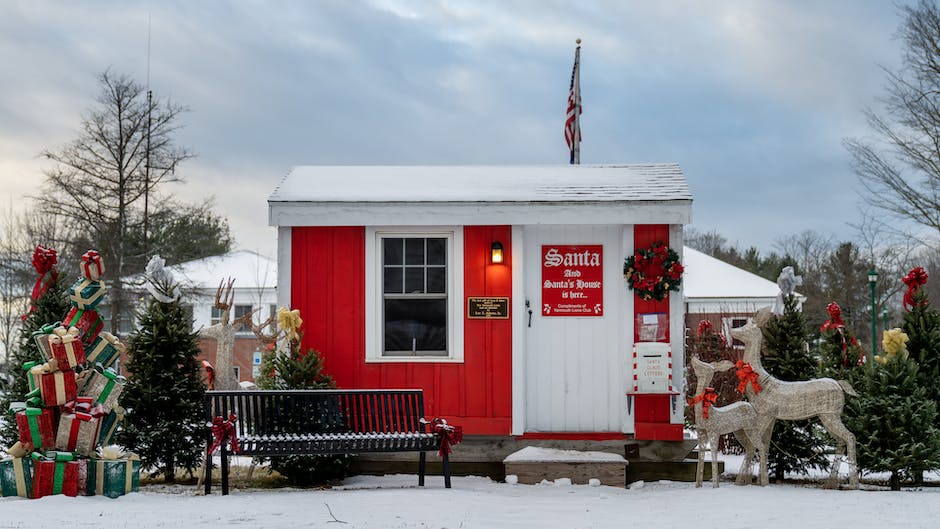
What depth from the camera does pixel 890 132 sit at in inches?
910

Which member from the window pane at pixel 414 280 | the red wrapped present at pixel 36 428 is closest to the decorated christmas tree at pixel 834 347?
the window pane at pixel 414 280

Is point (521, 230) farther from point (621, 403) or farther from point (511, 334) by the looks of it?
point (621, 403)

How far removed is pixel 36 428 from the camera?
27.1 ft

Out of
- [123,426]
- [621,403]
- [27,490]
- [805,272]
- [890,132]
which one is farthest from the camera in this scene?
[805,272]

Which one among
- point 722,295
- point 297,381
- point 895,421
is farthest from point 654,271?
point 722,295

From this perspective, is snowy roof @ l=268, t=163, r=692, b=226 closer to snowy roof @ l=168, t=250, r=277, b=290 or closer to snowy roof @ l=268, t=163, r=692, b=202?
snowy roof @ l=268, t=163, r=692, b=202

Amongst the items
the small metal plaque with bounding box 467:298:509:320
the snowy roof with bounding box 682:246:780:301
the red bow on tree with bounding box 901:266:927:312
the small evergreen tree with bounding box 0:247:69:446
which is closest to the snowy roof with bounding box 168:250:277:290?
the snowy roof with bounding box 682:246:780:301

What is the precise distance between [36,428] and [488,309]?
476 centimetres

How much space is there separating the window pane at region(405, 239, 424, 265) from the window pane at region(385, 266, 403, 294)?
0.52 feet

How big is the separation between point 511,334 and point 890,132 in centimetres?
1696

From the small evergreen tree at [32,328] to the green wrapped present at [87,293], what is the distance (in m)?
1.67

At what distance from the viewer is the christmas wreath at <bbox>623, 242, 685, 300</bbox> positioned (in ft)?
33.4

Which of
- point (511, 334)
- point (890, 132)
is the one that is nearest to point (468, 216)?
point (511, 334)

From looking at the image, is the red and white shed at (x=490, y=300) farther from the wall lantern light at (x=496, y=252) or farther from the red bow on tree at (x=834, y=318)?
the red bow on tree at (x=834, y=318)
